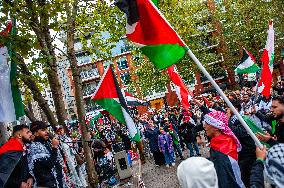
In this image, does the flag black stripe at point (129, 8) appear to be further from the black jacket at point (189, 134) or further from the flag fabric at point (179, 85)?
the black jacket at point (189, 134)

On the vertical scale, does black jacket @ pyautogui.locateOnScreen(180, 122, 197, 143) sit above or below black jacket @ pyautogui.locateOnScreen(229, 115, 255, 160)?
below

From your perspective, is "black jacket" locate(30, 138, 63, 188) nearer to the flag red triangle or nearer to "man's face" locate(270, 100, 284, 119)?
the flag red triangle

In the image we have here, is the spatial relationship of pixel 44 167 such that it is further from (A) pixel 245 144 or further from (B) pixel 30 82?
(A) pixel 245 144

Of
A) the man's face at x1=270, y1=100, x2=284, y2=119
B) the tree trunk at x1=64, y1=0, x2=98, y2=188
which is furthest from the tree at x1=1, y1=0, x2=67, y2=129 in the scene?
the man's face at x1=270, y1=100, x2=284, y2=119

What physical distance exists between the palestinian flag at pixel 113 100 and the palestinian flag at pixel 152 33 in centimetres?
210

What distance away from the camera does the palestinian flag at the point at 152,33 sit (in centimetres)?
413

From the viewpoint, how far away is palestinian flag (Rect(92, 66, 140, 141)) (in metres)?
6.35

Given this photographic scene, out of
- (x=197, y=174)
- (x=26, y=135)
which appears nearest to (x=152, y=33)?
(x=197, y=174)

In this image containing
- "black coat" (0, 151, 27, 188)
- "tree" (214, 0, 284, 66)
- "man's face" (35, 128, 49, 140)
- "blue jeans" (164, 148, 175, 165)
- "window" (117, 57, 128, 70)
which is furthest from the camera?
"window" (117, 57, 128, 70)

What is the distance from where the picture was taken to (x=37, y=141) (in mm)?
5980

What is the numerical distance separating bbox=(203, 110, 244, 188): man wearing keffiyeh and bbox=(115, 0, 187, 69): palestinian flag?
1.17 meters

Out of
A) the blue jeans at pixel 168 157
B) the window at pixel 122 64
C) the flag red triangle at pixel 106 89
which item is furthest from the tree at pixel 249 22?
the flag red triangle at pixel 106 89

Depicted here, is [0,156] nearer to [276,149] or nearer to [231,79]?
[276,149]

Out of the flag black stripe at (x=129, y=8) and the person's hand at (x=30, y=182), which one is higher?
the flag black stripe at (x=129, y=8)
